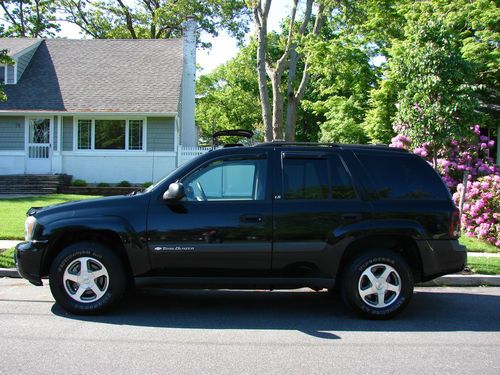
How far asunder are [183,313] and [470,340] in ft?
10.3

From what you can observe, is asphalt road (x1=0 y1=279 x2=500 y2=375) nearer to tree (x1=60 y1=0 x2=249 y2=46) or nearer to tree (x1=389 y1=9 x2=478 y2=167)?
tree (x1=389 y1=9 x2=478 y2=167)

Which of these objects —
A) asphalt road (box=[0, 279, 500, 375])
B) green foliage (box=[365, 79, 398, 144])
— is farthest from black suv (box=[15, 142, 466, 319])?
green foliage (box=[365, 79, 398, 144])

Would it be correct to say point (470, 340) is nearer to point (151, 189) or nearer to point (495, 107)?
point (151, 189)

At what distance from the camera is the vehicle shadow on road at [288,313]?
18.7 ft

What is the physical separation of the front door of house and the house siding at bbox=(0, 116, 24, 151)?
357 mm

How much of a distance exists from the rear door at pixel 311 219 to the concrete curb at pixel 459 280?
9.30 ft

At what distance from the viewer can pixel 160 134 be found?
72.8 ft

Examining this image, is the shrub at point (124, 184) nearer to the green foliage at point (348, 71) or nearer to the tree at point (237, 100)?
the green foliage at point (348, 71)

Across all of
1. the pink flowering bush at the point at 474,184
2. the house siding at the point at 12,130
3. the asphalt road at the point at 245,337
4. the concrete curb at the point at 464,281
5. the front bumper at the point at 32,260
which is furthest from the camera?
the house siding at the point at 12,130

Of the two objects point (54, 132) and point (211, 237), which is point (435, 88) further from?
point (54, 132)

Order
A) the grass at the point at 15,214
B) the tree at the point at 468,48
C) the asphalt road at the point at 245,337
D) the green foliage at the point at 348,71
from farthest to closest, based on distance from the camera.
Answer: the green foliage at the point at 348,71, the tree at the point at 468,48, the grass at the point at 15,214, the asphalt road at the point at 245,337

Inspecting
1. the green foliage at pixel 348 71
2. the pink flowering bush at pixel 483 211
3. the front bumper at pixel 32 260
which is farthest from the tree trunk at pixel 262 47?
the front bumper at pixel 32 260

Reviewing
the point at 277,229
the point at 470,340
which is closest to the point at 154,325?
the point at 277,229

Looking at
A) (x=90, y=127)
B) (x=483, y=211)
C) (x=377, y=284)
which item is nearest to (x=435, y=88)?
(x=483, y=211)
